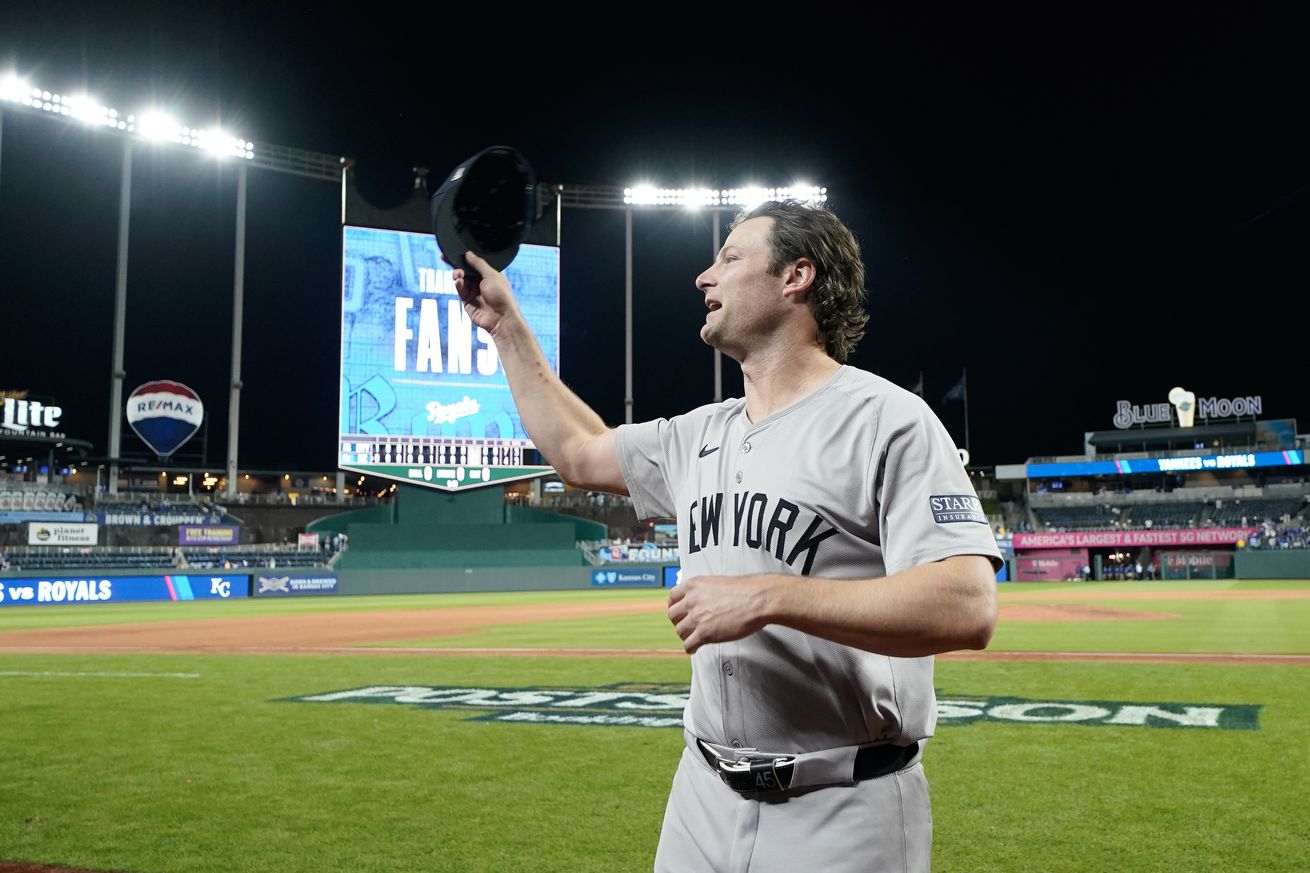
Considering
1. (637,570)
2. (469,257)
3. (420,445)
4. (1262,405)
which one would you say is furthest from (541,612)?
(1262,405)

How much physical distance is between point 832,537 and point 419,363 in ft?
122

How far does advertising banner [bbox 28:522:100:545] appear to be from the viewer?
38719 millimetres

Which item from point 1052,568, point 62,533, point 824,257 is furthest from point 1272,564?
point 62,533

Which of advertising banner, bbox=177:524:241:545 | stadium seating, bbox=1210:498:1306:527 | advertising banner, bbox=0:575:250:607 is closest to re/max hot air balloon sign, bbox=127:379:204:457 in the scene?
advertising banner, bbox=177:524:241:545

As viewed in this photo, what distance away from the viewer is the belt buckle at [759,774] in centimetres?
190

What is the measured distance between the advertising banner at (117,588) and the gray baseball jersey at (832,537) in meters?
34.3

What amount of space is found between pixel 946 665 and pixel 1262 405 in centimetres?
6504

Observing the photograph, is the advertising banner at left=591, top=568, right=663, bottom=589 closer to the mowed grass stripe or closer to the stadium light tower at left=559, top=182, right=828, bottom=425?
the stadium light tower at left=559, top=182, right=828, bottom=425

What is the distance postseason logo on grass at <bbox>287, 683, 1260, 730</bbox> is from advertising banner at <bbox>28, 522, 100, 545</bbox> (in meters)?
34.9

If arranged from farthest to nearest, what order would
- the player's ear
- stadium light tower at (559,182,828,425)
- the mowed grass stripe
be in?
1. stadium light tower at (559,182,828,425)
2. the mowed grass stripe
3. the player's ear

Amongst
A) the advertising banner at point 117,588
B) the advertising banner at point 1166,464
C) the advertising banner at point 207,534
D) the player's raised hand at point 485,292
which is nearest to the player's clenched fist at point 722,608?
the player's raised hand at point 485,292

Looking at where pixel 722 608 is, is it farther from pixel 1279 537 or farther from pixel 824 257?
pixel 1279 537

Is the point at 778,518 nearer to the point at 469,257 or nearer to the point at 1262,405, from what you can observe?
the point at 469,257

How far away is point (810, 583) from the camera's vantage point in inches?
66.6
